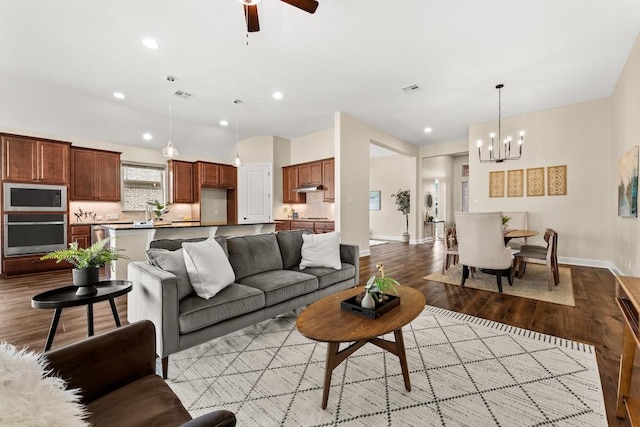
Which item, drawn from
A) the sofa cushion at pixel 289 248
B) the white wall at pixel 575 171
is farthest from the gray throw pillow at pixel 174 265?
the white wall at pixel 575 171

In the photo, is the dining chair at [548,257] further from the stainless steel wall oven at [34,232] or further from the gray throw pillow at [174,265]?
the stainless steel wall oven at [34,232]

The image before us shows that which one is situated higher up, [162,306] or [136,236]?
[136,236]

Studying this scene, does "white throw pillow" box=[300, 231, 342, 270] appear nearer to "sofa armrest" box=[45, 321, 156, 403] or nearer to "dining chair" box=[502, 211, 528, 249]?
"sofa armrest" box=[45, 321, 156, 403]

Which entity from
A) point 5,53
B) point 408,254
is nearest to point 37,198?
point 5,53

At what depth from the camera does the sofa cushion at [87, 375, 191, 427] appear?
37.1 inches

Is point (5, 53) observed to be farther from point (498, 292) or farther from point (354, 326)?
point (498, 292)

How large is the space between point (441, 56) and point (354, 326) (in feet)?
11.9

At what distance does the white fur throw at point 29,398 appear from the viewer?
620 millimetres

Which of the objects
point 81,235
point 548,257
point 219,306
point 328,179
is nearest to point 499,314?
point 548,257

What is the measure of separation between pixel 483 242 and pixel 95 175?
288 inches

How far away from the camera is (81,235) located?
545cm

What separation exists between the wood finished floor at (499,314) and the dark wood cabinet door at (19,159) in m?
1.73

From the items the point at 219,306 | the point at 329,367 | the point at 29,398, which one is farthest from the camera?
the point at 219,306

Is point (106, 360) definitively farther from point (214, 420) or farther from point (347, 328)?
point (347, 328)
